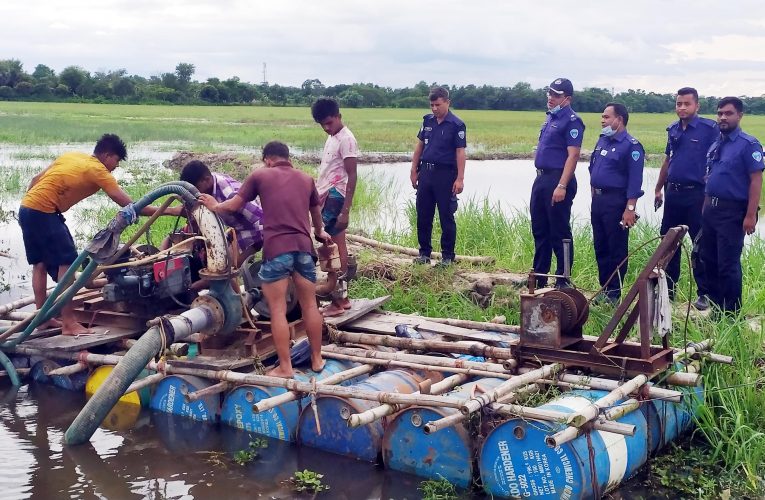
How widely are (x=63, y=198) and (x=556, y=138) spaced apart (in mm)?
4444

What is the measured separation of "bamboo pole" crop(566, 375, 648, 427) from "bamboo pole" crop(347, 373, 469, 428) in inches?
38.5

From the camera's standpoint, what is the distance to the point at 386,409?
4949mm

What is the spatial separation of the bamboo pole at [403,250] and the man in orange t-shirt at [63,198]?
142 inches

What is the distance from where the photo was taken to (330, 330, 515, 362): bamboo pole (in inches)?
240

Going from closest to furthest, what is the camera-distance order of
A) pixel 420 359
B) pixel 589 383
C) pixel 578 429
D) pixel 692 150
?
pixel 578 429
pixel 589 383
pixel 420 359
pixel 692 150

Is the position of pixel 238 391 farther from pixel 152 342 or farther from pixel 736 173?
pixel 736 173

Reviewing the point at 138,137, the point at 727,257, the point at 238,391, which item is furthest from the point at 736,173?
the point at 138,137

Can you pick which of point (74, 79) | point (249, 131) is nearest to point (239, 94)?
point (74, 79)

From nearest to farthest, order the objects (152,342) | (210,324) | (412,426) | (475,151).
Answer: (412,426), (152,342), (210,324), (475,151)

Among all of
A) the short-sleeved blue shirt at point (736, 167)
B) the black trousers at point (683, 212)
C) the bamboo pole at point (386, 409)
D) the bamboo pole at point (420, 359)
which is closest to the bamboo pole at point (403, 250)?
the black trousers at point (683, 212)

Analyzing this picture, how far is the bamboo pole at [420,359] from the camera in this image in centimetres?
582

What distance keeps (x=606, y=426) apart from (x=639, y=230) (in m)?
5.53

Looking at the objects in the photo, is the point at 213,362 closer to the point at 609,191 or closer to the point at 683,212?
the point at 609,191

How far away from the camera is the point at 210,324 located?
6066 mm
